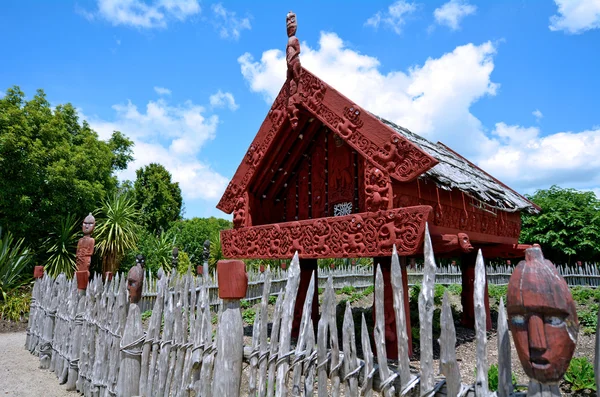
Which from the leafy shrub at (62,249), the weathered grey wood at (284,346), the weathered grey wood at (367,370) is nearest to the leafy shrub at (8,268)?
the leafy shrub at (62,249)

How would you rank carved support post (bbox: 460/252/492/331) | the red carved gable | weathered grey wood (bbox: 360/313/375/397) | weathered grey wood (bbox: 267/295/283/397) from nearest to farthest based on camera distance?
weathered grey wood (bbox: 360/313/375/397)
weathered grey wood (bbox: 267/295/283/397)
the red carved gable
carved support post (bbox: 460/252/492/331)

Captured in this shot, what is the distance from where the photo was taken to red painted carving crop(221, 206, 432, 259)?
421 centimetres

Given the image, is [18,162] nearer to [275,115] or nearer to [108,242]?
[108,242]

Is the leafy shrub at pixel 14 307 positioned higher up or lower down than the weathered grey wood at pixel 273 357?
lower down

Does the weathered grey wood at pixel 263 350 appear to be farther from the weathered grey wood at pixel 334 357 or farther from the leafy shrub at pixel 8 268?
the leafy shrub at pixel 8 268

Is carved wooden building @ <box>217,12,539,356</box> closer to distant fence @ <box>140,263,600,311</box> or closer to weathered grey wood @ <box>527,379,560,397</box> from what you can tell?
weathered grey wood @ <box>527,379,560,397</box>

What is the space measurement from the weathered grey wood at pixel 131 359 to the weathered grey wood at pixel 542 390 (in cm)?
383

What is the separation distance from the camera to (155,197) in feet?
84.0

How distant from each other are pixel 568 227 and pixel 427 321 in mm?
22281

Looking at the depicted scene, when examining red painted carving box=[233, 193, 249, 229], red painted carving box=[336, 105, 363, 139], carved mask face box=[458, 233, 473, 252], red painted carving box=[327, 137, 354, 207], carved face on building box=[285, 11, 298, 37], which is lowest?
carved mask face box=[458, 233, 473, 252]

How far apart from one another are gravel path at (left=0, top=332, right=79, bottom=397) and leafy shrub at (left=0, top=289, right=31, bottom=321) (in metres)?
2.89

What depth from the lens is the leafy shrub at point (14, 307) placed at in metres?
11.5

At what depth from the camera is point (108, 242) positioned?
1543 centimetres

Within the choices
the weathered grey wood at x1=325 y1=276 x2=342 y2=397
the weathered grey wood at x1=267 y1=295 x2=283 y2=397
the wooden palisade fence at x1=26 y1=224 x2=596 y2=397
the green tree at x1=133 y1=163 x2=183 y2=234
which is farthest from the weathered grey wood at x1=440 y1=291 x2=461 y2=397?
the green tree at x1=133 y1=163 x2=183 y2=234
